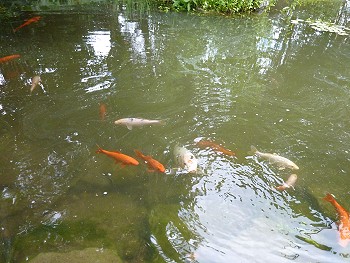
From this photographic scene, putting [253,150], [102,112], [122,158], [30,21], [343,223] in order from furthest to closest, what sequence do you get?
[30,21] < [102,112] < [253,150] < [122,158] < [343,223]

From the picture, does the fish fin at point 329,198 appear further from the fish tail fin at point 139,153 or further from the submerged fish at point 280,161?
the fish tail fin at point 139,153

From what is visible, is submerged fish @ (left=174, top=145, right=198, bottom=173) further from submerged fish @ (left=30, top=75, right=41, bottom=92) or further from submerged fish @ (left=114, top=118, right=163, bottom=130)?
submerged fish @ (left=30, top=75, right=41, bottom=92)

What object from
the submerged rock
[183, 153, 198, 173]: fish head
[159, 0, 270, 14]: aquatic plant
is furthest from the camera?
[159, 0, 270, 14]: aquatic plant

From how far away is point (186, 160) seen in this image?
4.38 meters

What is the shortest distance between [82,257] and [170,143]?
224 cm

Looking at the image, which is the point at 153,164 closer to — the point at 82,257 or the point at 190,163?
the point at 190,163

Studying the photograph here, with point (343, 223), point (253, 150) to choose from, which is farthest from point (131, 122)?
point (343, 223)

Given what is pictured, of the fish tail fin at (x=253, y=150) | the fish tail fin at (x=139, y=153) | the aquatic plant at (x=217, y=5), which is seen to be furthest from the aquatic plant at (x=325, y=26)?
the fish tail fin at (x=139, y=153)

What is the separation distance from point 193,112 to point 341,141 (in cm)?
262

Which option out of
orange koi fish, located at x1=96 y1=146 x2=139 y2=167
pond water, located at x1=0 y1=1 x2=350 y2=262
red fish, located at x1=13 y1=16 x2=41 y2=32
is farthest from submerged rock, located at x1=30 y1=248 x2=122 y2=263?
red fish, located at x1=13 y1=16 x2=41 y2=32

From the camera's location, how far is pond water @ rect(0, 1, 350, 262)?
357 centimetres

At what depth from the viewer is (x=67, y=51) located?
753cm

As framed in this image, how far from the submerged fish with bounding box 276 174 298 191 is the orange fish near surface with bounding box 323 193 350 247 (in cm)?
50

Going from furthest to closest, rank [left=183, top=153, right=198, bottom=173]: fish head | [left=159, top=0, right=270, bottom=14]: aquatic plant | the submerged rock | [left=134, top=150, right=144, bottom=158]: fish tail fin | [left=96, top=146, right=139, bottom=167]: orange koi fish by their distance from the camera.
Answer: [left=159, top=0, right=270, bottom=14]: aquatic plant → [left=134, top=150, right=144, bottom=158]: fish tail fin → [left=183, top=153, right=198, bottom=173]: fish head → [left=96, top=146, right=139, bottom=167]: orange koi fish → the submerged rock
